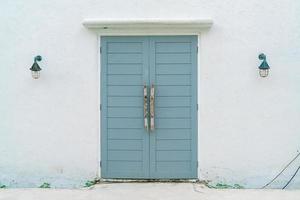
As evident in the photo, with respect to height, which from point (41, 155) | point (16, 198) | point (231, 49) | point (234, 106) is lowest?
point (16, 198)

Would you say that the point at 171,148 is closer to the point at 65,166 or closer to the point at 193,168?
the point at 193,168

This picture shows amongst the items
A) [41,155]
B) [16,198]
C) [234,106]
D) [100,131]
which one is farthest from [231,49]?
[16,198]

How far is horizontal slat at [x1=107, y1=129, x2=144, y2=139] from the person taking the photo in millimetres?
7633

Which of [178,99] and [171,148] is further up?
[178,99]

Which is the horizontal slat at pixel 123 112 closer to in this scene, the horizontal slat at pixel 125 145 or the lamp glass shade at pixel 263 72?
the horizontal slat at pixel 125 145

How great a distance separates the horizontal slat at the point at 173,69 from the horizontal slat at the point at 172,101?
0.45 m

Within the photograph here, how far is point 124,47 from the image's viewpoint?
24.9 feet

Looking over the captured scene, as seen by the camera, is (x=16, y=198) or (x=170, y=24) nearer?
(x=16, y=198)

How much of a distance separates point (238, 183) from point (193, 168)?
830 millimetres

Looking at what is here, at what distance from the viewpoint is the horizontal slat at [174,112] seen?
24.9 ft

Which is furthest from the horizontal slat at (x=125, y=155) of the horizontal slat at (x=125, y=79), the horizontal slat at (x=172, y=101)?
the horizontal slat at (x=125, y=79)

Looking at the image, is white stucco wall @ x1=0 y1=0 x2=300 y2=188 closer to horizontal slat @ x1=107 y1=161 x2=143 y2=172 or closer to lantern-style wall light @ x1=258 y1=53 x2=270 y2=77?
lantern-style wall light @ x1=258 y1=53 x2=270 y2=77

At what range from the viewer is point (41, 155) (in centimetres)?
770

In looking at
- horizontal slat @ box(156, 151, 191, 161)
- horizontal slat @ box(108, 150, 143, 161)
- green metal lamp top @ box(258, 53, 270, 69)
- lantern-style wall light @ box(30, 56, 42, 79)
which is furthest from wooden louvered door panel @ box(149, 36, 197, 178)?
lantern-style wall light @ box(30, 56, 42, 79)
